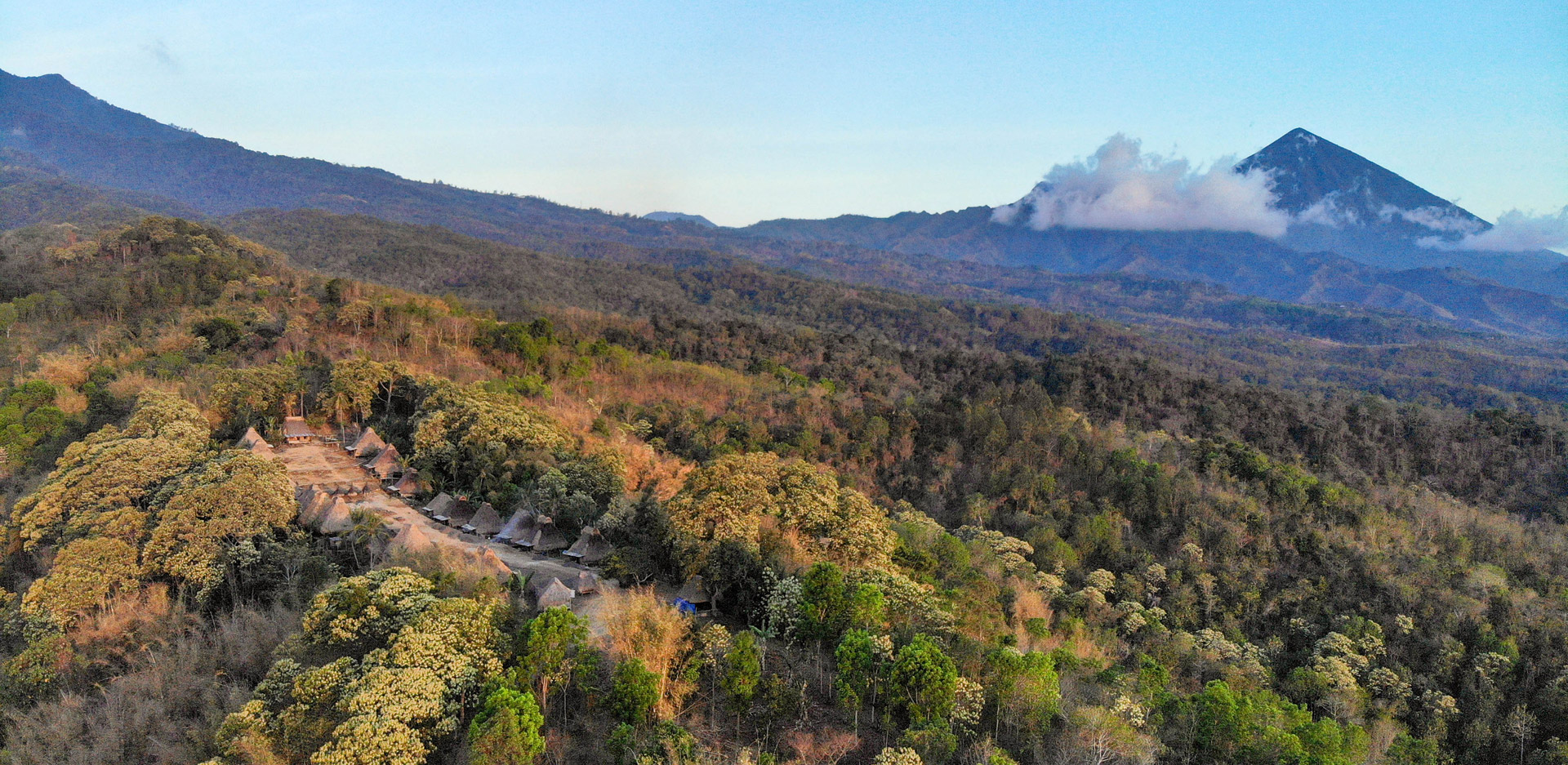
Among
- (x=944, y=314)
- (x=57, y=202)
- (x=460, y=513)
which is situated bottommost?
(x=944, y=314)

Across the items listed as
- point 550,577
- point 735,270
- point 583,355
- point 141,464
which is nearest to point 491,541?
point 550,577

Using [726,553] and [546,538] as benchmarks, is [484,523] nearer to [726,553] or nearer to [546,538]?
[546,538]

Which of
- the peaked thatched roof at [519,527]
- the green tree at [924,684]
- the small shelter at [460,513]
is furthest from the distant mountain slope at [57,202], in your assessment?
the green tree at [924,684]

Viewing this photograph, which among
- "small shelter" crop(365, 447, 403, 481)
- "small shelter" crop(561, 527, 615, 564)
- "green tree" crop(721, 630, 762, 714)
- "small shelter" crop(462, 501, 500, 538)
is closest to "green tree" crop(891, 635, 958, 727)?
"green tree" crop(721, 630, 762, 714)

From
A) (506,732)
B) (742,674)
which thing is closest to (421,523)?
(506,732)

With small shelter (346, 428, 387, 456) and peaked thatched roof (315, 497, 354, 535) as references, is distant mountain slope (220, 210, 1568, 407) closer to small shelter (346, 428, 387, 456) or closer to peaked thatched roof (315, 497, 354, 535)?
small shelter (346, 428, 387, 456)

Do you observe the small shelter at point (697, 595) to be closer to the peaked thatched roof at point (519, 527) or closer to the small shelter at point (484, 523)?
the peaked thatched roof at point (519, 527)
